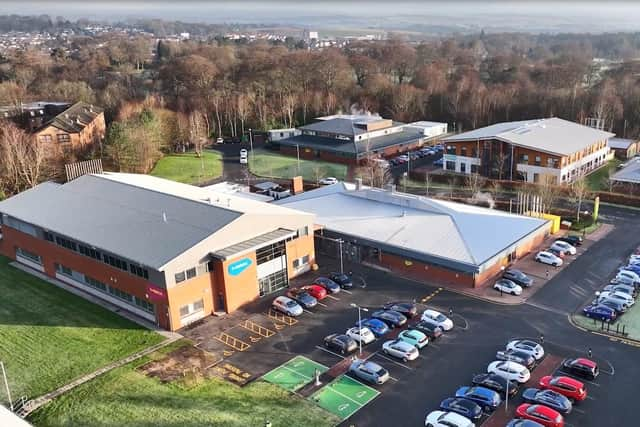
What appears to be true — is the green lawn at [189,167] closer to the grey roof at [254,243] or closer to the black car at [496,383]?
the grey roof at [254,243]

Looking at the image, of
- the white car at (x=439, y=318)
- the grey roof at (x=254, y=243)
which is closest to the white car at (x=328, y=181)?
the grey roof at (x=254, y=243)

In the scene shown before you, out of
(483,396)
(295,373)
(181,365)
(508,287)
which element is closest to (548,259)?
(508,287)

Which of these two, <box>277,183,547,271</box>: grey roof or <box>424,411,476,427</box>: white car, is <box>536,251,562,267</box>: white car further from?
<box>424,411,476,427</box>: white car

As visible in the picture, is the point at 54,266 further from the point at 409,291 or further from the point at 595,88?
the point at 595,88

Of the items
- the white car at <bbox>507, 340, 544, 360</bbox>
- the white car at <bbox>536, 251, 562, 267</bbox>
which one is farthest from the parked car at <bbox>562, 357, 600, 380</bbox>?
the white car at <bbox>536, 251, 562, 267</bbox>

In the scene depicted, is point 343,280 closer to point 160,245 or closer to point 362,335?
point 362,335

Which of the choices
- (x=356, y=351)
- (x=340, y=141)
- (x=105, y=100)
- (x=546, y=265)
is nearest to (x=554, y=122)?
Answer: (x=340, y=141)
